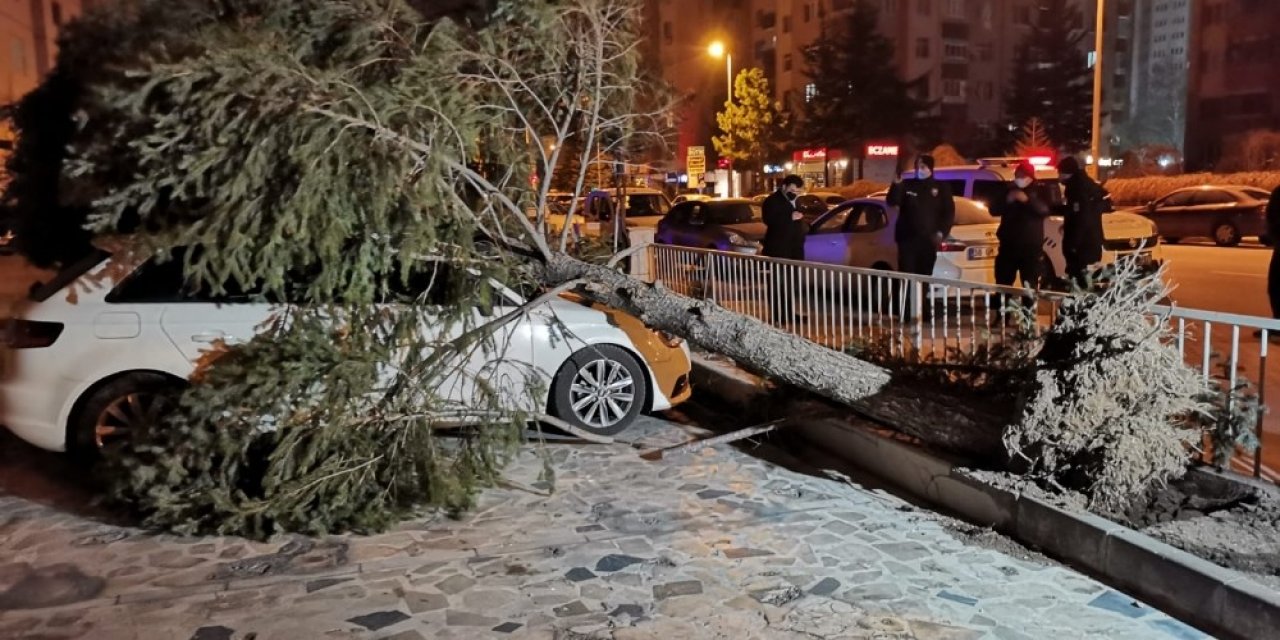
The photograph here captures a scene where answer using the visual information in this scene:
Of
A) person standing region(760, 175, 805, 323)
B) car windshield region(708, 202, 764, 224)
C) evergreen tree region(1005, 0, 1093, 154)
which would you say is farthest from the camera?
evergreen tree region(1005, 0, 1093, 154)

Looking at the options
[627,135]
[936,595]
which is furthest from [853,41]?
[936,595]

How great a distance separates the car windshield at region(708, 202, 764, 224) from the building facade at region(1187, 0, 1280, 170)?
31.0 metres

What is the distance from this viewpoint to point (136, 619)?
4438 millimetres

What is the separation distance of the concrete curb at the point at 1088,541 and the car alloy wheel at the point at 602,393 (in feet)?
4.51

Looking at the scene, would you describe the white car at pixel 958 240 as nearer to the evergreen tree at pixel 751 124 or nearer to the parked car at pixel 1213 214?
the parked car at pixel 1213 214

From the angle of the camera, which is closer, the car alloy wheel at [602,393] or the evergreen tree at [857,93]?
the car alloy wheel at [602,393]

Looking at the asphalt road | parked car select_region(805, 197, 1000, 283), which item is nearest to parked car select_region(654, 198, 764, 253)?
parked car select_region(805, 197, 1000, 283)

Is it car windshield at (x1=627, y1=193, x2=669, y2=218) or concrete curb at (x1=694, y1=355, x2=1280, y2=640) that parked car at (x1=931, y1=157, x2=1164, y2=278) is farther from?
car windshield at (x1=627, y1=193, x2=669, y2=218)

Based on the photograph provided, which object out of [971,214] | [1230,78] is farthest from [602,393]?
[1230,78]

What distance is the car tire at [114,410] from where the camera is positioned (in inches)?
244

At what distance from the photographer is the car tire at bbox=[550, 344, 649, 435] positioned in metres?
7.09

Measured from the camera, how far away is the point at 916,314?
23.0ft

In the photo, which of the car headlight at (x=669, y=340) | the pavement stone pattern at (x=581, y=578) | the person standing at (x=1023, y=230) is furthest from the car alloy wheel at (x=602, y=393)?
the person standing at (x=1023, y=230)

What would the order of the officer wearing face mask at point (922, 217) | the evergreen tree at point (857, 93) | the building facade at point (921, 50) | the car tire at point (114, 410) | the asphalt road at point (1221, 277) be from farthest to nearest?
1. the building facade at point (921, 50)
2. the evergreen tree at point (857, 93)
3. the asphalt road at point (1221, 277)
4. the officer wearing face mask at point (922, 217)
5. the car tire at point (114, 410)
